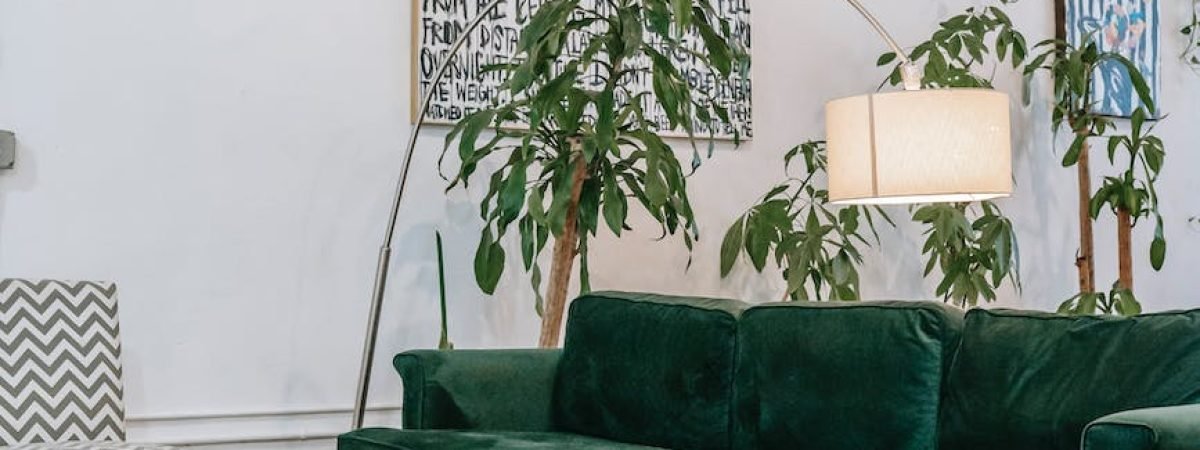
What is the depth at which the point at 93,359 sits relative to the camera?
3029 millimetres

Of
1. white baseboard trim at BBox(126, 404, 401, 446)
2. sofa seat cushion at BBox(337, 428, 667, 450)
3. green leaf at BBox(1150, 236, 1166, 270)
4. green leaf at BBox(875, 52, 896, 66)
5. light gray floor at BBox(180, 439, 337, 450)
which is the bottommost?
light gray floor at BBox(180, 439, 337, 450)

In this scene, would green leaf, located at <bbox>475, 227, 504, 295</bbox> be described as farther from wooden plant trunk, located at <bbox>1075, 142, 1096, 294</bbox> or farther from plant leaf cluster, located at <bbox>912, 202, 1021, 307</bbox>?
wooden plant trunk, located at <bbox>1075, 142, 1096, 294</bbox>

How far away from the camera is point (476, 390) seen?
3.17 m

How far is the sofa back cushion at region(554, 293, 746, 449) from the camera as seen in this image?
2971 millimetres

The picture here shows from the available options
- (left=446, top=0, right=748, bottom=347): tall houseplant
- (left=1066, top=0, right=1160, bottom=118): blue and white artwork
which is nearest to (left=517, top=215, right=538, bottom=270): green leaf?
(left=446, top=0, right=748, bottom=347): tall houseplant

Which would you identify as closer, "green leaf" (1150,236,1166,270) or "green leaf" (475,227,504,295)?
"green leaf" (475,227,504,295)

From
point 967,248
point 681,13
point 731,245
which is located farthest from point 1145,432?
point 967,248

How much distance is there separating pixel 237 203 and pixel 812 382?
1654 millimetres

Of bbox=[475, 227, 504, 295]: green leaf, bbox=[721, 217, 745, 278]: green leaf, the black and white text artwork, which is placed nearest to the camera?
bbox=[475, 227, 504, 295]: green leaf

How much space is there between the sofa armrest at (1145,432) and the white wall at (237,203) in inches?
85.7

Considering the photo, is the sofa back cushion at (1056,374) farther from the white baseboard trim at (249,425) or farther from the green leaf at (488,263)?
the white baseboard trim at (249,425)

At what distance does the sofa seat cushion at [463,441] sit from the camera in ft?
9.12

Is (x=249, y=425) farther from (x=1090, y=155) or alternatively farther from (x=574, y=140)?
(x=1090, y=155)

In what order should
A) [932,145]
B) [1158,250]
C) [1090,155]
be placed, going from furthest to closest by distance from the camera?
[1090,155] → [1158,250] → [932,145]
